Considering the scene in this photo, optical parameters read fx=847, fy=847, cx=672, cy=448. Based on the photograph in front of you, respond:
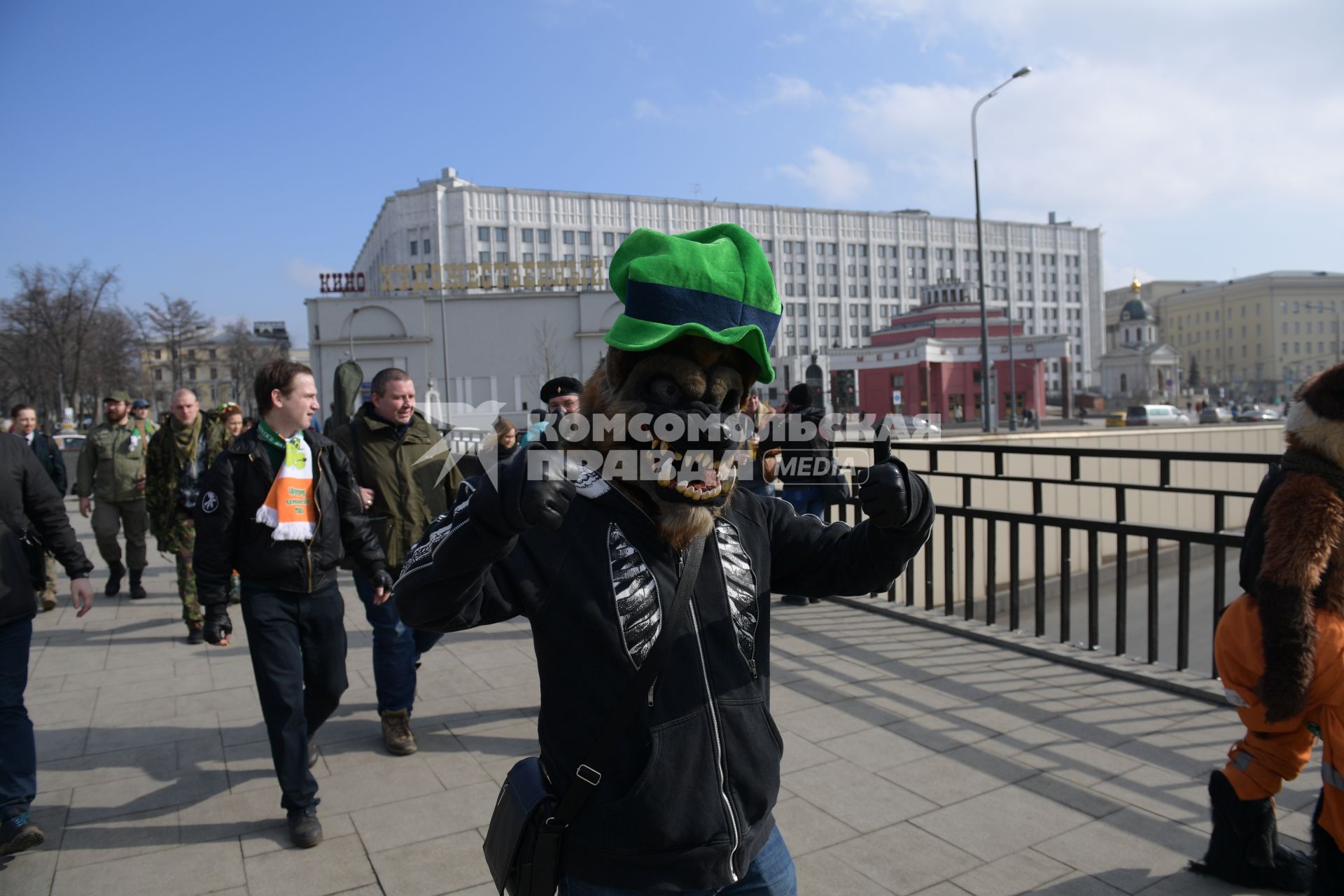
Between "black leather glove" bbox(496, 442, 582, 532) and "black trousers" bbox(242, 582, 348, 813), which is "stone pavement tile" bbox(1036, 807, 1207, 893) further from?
"black trousers" bbox(242, 582, 348, 813)

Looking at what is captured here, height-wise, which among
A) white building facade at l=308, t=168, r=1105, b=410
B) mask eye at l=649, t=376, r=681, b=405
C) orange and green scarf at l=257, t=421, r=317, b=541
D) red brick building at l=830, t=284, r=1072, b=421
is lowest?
orange and green scarf at l=257, t=421, r=317, b=541

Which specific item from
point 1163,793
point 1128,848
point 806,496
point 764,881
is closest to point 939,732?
point 1163,793

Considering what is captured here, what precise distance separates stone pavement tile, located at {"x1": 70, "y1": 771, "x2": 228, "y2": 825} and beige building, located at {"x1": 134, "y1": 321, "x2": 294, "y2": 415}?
3510cm

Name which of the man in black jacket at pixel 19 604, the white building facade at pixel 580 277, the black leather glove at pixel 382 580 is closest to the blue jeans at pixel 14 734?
the man in black jacket at pixel 19 604

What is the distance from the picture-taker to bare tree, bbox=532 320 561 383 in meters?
44.6

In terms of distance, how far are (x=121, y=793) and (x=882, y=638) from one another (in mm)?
4770

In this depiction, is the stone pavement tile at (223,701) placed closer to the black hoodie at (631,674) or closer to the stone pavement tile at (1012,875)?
the stone pavement tile at (1012,875)


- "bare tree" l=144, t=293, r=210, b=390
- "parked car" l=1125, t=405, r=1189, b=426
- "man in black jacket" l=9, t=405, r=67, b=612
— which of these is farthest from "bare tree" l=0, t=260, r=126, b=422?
"parked car" l=1125, t=405, r=1189, b=426

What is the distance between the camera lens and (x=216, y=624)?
3.94 meters

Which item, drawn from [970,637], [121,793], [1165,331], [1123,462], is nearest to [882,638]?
[970,637]

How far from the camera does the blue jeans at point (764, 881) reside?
175cm

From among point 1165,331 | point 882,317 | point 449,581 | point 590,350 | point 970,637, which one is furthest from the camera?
point 1165,331

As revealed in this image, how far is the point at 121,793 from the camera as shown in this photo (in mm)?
4102

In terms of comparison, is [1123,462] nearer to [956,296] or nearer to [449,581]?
[449,581]
